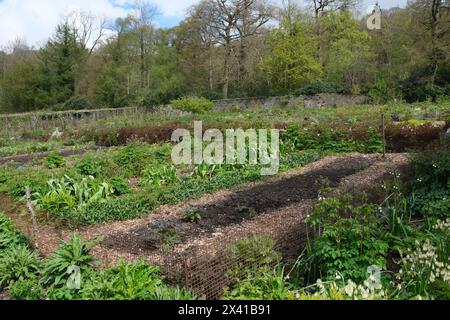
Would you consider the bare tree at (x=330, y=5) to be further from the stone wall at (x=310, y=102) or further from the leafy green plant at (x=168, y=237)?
the leafy green plant at (x=168, y=237)

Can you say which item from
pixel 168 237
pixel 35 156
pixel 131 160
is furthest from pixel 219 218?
pixel 35 156

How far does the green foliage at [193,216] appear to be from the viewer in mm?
6264

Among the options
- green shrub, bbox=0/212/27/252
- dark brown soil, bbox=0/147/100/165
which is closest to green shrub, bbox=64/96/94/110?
dark brown soil, bbox=0/147/100/165

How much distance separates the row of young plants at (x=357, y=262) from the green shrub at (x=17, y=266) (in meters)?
2.40

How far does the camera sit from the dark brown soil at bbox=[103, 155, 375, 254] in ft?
18.3

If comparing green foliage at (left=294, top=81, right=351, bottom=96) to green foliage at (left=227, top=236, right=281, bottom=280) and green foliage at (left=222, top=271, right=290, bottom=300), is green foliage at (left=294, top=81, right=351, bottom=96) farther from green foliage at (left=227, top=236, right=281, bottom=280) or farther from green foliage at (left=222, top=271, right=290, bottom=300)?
green foliage at (left=222, top=271, right=290, bottom=300)

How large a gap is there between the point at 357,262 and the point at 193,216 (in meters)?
2.96

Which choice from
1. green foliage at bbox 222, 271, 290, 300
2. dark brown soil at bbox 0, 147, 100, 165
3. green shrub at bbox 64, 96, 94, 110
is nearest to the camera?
green foliage at bbox 222, 271, 290, 300

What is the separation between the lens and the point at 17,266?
469cm

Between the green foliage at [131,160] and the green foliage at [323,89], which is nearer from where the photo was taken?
the green foliage at [131,160]

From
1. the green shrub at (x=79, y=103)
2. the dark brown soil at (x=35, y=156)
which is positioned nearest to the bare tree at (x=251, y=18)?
the green shrub at (x=79, y=103)

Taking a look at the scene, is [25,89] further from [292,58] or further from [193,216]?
[193,216]

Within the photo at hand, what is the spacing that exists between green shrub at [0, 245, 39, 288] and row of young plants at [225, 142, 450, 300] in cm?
240

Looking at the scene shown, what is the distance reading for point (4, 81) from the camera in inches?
1608
